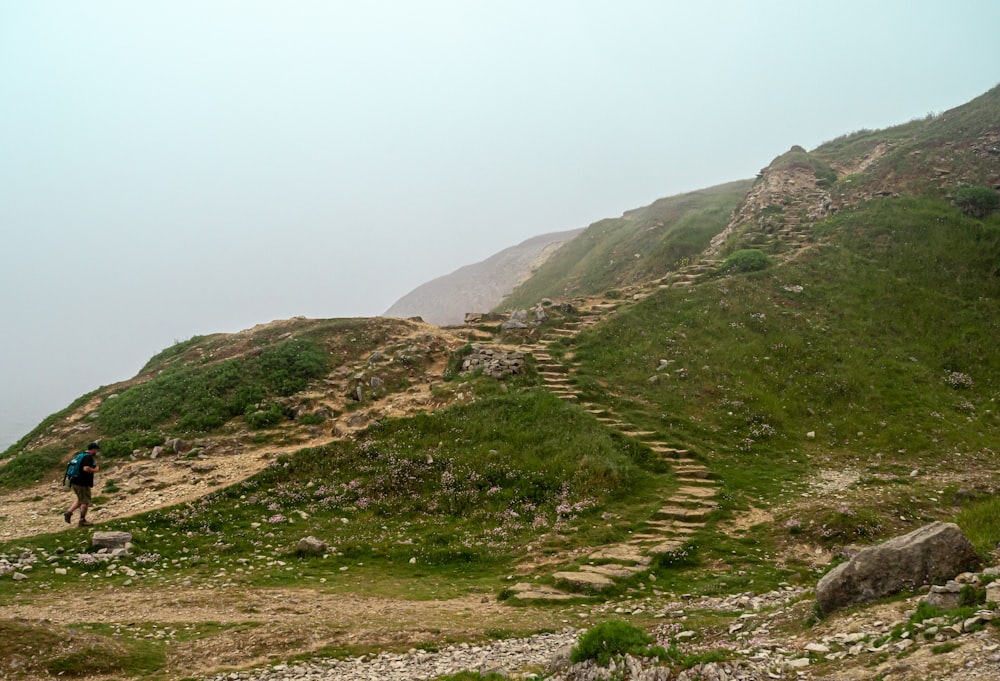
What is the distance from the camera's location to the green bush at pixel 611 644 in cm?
903

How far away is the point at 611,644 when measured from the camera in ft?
30.2

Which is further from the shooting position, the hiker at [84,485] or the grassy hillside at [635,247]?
the grassy hillside at [635,247]

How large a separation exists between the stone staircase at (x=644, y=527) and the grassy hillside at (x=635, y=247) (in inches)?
1392

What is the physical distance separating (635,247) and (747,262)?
1439 inches

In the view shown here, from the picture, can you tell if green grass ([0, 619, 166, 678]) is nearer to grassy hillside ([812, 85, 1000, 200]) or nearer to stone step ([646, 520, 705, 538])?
stone step ([646, 520, 705, 538])

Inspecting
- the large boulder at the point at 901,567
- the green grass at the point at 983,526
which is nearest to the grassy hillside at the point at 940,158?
the green grass at the point at 983,526

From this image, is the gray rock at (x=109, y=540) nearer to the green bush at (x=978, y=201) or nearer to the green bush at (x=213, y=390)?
the green bush at (x=213, y=390)

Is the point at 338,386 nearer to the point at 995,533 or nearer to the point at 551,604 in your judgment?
the point at 551,604

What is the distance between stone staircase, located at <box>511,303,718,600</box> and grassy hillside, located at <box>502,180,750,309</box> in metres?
35.4

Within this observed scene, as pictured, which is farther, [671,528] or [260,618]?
[671,528]

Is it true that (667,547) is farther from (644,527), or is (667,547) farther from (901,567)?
(901,567)

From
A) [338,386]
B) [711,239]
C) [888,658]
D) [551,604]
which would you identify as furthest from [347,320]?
[711,239]

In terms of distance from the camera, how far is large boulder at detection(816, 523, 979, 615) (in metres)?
9.76

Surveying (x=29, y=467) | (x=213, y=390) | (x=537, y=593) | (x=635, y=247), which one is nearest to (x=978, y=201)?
(x=635, y=247)
